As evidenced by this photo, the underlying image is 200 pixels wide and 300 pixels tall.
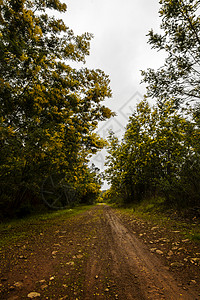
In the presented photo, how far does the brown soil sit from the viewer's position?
211cm

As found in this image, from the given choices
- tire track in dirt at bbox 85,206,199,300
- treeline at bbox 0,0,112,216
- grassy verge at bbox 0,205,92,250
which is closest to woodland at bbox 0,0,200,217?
treeline at bbox 0,0,112,216

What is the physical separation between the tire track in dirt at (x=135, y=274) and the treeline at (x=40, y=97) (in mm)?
4861

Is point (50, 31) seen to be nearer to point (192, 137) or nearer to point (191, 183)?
point (192, 137)

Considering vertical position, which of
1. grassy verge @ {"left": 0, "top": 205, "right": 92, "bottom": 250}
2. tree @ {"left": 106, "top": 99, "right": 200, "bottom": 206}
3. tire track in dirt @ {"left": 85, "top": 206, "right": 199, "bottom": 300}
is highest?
tree @ {"left": 106, "top": 99, "right": 200, "bottom": 206}

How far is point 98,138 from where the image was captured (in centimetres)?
902

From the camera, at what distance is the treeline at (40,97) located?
555 centimetres

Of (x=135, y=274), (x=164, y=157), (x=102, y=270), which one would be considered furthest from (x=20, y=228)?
(x=164, y=157)

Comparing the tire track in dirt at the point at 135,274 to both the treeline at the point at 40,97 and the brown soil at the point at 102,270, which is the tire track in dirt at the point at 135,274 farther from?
the treeline at the point at 40,97

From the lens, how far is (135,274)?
8.48ft

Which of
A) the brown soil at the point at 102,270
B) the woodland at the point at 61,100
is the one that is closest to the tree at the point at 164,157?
the woodland at the point at 61,100

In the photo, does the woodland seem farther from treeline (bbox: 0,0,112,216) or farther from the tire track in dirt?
the tire track in dirt

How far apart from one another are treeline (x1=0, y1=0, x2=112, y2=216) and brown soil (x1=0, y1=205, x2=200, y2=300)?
392 cm

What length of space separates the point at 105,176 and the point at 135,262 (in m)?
15.4

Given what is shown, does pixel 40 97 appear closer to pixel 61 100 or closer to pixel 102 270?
pixel 61 100
